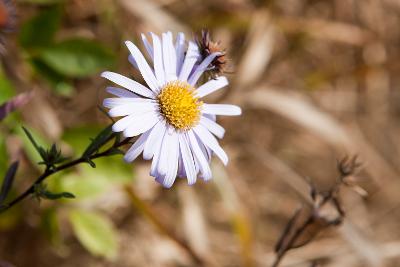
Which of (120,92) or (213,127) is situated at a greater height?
(120,92)

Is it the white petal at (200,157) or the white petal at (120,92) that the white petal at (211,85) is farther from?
the white petal at (120,92)

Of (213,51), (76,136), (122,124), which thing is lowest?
(76,136)

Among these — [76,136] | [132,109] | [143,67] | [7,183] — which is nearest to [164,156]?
[132,109]

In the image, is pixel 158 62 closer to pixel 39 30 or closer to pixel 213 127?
pixel 213 127

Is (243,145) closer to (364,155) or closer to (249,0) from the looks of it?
(364,155)

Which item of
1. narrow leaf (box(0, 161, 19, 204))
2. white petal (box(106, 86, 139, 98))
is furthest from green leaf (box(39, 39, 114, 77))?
white petal (box(106, 86, 139, 98))

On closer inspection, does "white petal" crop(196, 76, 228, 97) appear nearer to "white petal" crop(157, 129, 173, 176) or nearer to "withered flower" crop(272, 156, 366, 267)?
"white petal" crop(157, 129, 173, 176)
